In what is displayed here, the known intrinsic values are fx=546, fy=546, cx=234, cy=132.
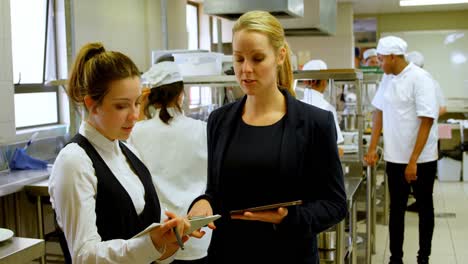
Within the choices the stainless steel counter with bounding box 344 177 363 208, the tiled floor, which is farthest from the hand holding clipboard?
the tiled floor

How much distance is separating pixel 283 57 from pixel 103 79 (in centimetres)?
52

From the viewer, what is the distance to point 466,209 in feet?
18.7

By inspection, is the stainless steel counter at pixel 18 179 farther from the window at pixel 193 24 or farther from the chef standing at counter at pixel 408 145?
the window at pixel 193 24

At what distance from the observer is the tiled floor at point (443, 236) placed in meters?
4.16

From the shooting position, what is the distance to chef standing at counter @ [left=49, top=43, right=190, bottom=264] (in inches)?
47.8

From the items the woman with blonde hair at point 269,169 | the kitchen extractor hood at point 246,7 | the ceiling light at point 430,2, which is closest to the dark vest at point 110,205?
the woman with blonde hair at point 269,169

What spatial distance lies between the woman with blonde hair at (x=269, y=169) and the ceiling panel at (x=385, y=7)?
706 centimetres

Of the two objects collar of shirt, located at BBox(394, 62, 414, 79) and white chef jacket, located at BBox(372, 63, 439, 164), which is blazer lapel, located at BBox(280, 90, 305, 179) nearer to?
white chef jacket, located at BBox(372, 63, 439, 164)

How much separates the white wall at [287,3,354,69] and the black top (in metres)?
7.15

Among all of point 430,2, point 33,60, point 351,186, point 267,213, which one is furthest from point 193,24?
point 267,213

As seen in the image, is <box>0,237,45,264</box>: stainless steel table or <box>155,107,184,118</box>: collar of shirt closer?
<box>0,237,45,264</box>: stainless steel table

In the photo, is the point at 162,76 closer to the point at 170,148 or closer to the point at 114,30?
the point at 170,148

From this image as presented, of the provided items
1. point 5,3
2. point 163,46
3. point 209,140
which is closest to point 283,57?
point 209,140

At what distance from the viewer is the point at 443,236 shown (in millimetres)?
4730
